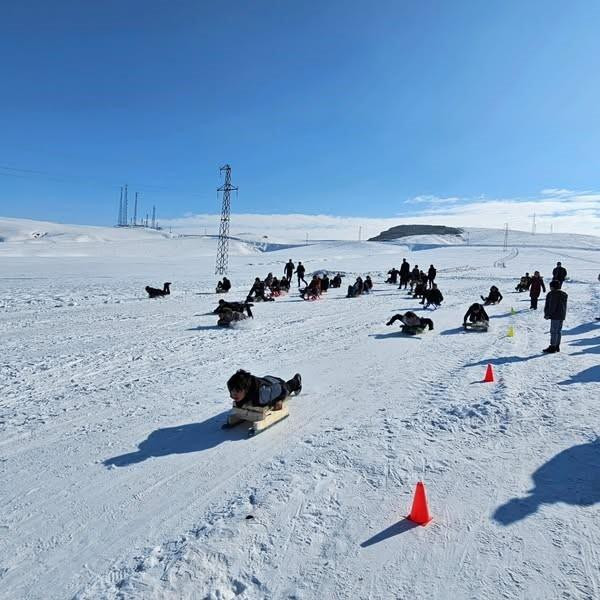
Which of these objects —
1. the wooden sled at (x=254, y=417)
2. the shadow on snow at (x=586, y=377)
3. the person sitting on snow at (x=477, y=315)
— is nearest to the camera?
the wooden sled at (x=254, y=417)

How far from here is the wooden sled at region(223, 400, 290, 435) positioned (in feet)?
19.3

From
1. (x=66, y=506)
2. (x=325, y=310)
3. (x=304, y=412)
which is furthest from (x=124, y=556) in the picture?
(x=325, y=310)

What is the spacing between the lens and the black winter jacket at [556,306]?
1013cm

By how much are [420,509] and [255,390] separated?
2496 mm

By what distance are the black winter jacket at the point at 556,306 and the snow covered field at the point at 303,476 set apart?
87cm

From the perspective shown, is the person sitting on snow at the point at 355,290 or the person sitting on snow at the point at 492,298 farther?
the person sitting on snow at the point at 355,290

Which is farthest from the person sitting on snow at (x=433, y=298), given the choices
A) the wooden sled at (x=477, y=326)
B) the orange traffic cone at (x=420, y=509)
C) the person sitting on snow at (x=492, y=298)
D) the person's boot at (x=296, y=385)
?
the orange traffic cone at (x=420, y=509)

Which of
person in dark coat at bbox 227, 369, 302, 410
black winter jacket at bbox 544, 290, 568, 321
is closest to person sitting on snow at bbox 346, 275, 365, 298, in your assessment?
black winter jacket at bbox 544, 290, 568, 321

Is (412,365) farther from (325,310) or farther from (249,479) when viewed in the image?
(325,310)

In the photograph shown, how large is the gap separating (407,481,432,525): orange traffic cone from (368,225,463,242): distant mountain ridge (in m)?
143

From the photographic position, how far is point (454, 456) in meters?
5.25

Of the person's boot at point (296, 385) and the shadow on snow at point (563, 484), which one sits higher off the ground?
the person's boot at point (296, 385)

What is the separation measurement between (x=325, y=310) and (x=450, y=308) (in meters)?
4.87

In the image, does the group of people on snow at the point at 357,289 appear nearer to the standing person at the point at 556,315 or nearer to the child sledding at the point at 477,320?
the child sledding at the point at 477,320
